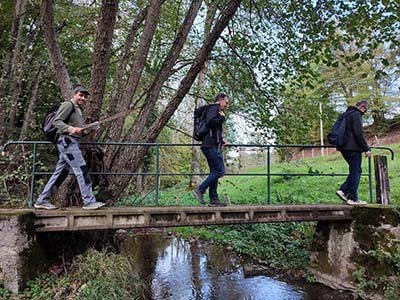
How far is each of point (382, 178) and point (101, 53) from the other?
5.53 metres

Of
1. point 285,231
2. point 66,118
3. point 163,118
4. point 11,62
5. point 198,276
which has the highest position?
point 11,62

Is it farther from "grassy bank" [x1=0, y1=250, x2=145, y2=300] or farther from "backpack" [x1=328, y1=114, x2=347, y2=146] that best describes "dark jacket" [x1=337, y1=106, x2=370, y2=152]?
"grassy bank" [x1=0, y1=250, x2=145, y2=300]

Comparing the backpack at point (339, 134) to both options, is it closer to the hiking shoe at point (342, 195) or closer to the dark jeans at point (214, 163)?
the hiking shoe at point (342, 195)

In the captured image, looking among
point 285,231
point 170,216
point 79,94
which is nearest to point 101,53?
point 79,94

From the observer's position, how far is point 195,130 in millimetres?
5816

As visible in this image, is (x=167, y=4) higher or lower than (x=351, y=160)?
higher

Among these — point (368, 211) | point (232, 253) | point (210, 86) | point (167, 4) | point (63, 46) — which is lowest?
point (232, 253)

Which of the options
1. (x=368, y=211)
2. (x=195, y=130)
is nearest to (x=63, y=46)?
(x=195, y=130)

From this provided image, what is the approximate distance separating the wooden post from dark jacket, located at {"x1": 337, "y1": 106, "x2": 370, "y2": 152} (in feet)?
3.11

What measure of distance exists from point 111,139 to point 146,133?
2.15 feet

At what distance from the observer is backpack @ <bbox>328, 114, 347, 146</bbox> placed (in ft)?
19.6

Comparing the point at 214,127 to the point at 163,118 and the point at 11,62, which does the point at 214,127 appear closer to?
the point at 163,118

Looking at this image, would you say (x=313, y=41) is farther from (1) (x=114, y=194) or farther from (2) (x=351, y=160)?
(1) (x=114, y=194)

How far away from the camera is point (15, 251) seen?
4328 millimetres
